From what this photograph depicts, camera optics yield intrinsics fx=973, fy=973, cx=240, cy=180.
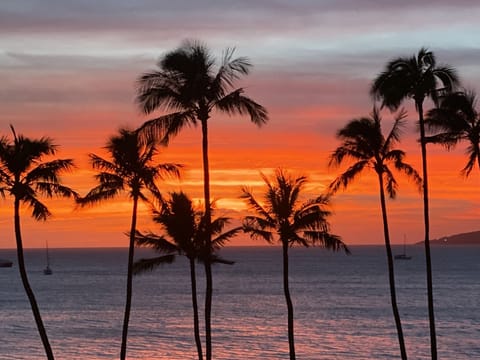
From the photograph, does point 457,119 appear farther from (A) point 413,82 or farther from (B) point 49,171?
(B) point 49,171

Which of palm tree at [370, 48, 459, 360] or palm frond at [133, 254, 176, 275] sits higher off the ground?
palm tree at [370, 48, 459, 360]

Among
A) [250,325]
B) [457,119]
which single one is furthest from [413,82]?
[250,325]

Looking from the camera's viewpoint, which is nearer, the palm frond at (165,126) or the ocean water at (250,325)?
the palm frond at (165,126)

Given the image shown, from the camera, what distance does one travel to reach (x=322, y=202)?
179 ft

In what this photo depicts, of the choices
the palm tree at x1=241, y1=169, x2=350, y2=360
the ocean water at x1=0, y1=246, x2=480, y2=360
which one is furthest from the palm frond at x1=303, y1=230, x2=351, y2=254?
the ocean water at x1=0, y1=246, x2=480, y2=360

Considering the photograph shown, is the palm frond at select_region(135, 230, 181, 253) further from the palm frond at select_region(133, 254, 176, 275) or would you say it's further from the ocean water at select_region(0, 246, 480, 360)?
the ocean water at select_region(0, 246, 480, 360)

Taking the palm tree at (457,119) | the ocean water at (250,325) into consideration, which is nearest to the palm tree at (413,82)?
the palm tree at (457,119)

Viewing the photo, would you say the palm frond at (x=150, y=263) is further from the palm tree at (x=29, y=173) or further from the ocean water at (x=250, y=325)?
the ocean water at (x=250, y=325)

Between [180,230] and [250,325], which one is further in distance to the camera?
[250,325]

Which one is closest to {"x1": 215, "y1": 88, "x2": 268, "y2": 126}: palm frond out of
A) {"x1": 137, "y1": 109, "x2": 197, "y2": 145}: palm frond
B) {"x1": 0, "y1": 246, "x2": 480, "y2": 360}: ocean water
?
{"x1": 137, "y1": 109, "x2": 197, "y2": 145}: palm frond

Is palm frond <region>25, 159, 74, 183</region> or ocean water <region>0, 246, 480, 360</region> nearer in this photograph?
palm frond <region>25, 159, 74, 183</region>

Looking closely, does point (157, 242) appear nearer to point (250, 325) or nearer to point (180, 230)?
point (180, 230)

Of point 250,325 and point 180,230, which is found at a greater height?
point 180,230

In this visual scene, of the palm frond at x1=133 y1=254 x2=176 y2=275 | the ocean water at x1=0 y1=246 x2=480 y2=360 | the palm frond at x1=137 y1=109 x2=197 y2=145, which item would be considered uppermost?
the palm frond at x1=137 y1=109 x2=197 y2=145
